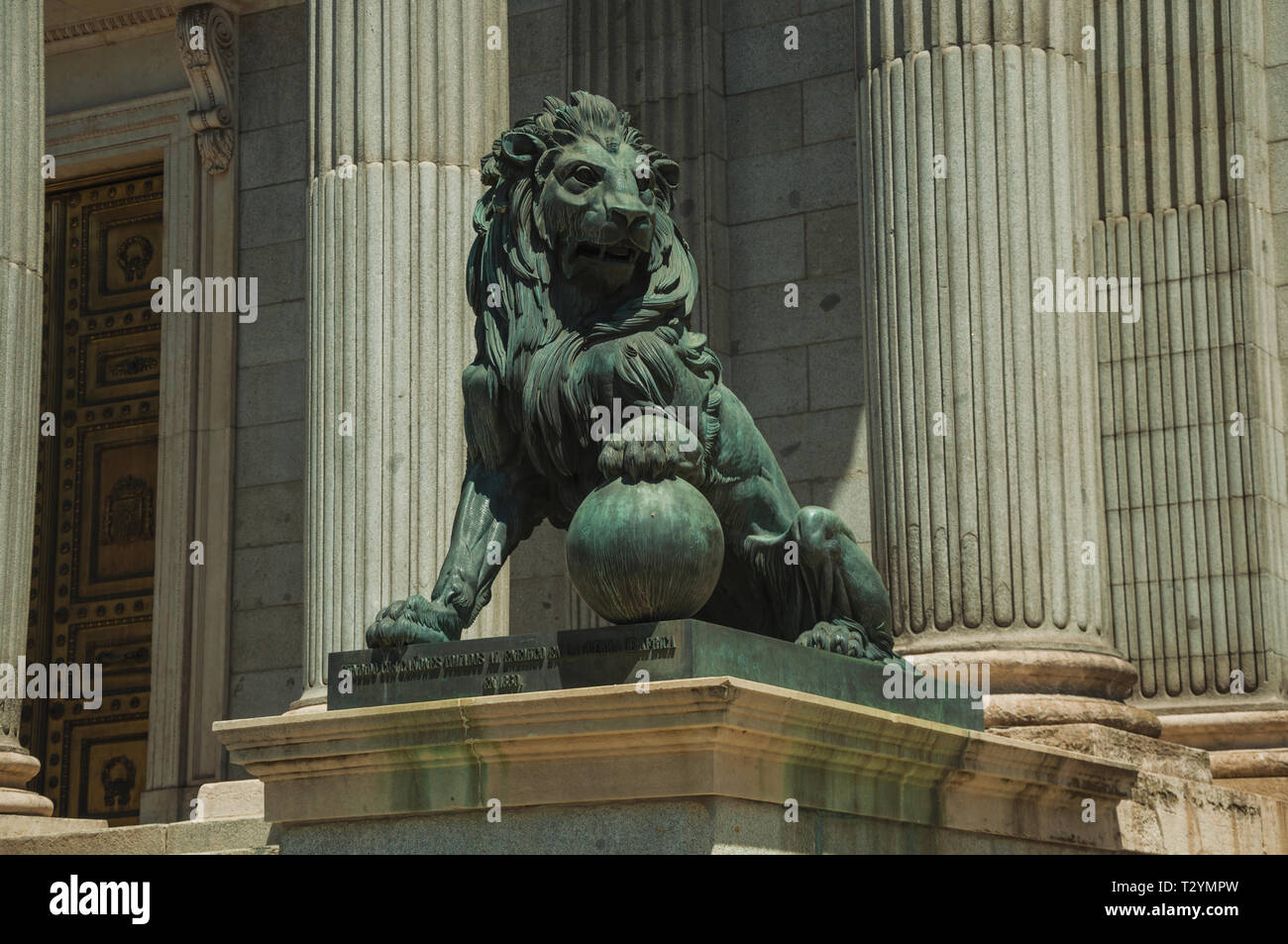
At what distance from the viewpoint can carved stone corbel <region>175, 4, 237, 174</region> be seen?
22.0 meters

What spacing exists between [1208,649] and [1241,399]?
6.31ft

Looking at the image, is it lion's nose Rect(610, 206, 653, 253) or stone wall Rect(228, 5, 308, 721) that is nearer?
lion's nose Rect(610, 206, 653, 253)

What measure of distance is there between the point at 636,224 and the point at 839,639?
2074 mm

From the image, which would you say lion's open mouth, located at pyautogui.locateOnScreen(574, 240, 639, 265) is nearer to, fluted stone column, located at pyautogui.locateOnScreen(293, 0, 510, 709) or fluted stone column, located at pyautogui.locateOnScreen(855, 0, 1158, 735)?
fluted stone column, located at pyautogui.locateOnScreen(855, 0, 1158, 735)

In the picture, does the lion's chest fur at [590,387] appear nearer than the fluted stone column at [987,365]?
Yes

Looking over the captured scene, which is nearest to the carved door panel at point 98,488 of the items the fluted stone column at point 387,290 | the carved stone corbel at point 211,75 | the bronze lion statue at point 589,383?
the carved stone corbel at point 211,75

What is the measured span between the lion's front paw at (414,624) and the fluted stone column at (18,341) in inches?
309

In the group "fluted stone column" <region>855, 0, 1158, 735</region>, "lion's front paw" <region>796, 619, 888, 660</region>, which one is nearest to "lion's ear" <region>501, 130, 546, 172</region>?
"lion's front paw" <region>796, 619, 888, 660</region>

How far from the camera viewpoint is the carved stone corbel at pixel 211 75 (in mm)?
22000

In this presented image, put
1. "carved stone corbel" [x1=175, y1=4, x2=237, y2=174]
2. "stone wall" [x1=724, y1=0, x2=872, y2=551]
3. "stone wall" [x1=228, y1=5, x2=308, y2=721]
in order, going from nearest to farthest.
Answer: "stone wall" [x1=724, y1=0, x2=872, y2=551] < "stone wall" [x1=228, y1=5, x2=308, y2=721] < "carved stone corbel" [x1=175, y1=4, x2=237, y2=174]

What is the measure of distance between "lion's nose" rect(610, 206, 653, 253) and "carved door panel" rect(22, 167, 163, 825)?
14.4 meters

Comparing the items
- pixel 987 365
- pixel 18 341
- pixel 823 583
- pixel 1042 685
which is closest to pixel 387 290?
pixel 18 341

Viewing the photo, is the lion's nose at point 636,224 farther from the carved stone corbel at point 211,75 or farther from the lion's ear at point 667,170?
the carved stone corbel at point 211,75
